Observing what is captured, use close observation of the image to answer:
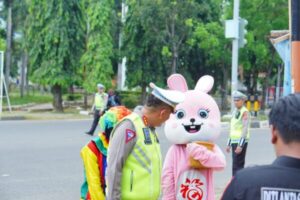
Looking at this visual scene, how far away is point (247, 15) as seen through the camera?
29672 mm

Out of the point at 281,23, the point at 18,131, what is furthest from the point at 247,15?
the point at 18,131

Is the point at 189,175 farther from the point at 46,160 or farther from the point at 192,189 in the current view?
the point at 46,160

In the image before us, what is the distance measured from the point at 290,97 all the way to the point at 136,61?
96.7 ft

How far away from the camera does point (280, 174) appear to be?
6.98 feet

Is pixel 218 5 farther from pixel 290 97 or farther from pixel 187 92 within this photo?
pixel 290 97

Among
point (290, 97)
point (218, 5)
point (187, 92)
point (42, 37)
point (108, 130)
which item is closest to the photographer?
point (290, 97)

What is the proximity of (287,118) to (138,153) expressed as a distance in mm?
1785

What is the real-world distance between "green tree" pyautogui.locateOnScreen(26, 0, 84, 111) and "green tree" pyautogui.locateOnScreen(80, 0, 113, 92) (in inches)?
27.0

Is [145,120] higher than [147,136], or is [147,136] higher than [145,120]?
[145,120]

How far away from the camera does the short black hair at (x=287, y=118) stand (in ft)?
7.03

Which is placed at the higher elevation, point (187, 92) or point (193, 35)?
point (193, 35)

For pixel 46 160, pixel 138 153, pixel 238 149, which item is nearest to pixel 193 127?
pixel 138 153

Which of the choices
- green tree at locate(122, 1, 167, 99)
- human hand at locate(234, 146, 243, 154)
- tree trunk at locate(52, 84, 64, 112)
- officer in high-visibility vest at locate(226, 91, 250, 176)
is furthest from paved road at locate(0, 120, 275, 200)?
green tree at locate(122, 1, 167, 99)

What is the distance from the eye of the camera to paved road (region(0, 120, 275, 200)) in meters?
8.57
